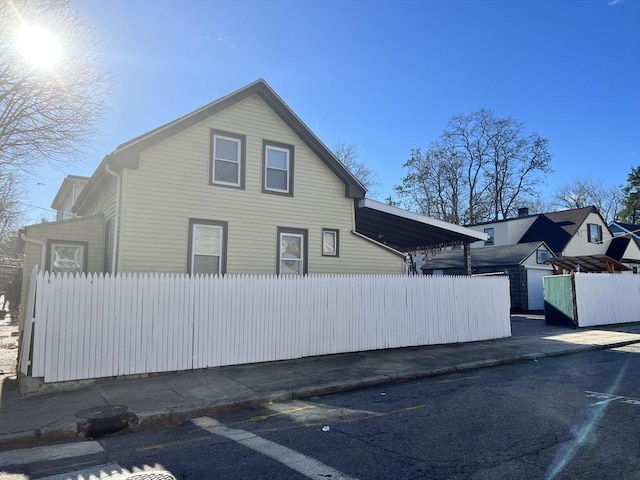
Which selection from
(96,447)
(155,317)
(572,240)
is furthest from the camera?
(572,240)

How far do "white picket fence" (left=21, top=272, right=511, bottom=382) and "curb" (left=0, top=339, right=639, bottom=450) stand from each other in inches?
94.3

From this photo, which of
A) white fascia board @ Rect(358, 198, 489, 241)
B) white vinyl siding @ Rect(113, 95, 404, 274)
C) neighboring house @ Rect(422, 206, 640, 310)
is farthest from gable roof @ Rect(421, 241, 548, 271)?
white vinyl siding @ Rect(113, 95, 404, 274)

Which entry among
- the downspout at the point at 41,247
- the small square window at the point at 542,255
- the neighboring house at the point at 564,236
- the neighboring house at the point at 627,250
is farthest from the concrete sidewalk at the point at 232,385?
the neighboring house at the point at 627,250

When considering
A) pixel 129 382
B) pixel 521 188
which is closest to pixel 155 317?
pixel 129 382

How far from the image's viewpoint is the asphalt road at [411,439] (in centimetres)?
455

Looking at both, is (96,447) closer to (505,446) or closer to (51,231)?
(505,446)

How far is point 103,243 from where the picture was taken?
1316 cm

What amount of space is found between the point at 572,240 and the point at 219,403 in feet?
103

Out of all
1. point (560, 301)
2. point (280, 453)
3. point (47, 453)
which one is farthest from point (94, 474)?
point (560, 301)

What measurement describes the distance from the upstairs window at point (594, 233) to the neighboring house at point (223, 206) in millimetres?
24520

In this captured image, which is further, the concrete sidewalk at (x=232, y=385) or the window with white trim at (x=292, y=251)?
the window with white trim at (x=292, y=251)

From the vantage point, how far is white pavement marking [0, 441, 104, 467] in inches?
203

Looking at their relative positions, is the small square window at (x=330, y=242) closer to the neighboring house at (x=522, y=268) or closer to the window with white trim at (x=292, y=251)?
the window with white trim at (x=292, y=251)

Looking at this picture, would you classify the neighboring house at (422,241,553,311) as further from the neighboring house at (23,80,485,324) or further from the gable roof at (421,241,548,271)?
the neighboring house at (23,80,485,324)
